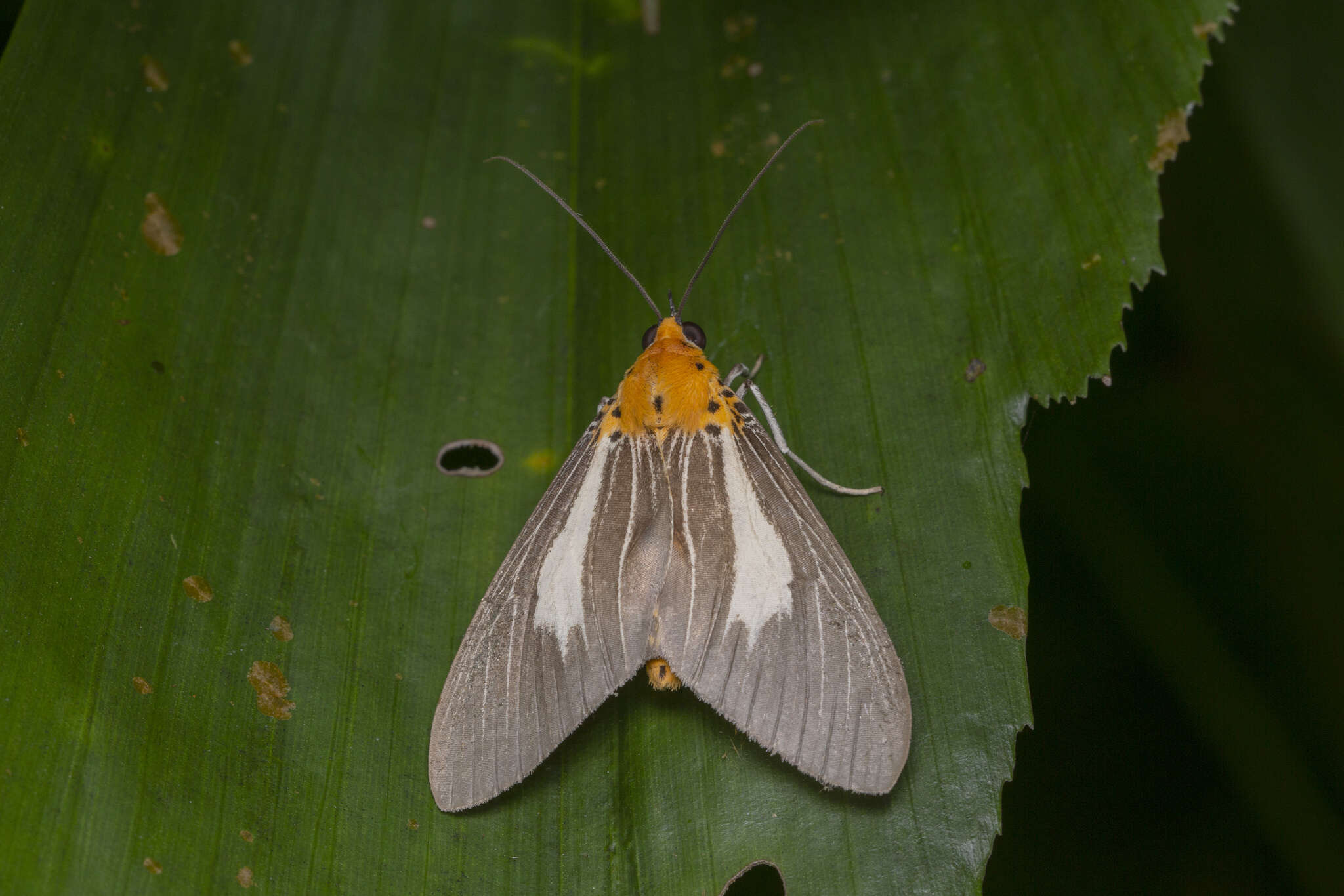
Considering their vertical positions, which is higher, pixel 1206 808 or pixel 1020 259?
pixel 1020 259

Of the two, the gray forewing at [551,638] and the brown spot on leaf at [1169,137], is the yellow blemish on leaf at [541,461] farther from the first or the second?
the brown spot on leaf at [1169,137]

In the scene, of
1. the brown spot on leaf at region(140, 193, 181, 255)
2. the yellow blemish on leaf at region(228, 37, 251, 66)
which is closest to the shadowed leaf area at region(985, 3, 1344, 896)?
the brown spot on leaf at region(140, 193, 181, 255)

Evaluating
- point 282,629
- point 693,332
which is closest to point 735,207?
point 693,332

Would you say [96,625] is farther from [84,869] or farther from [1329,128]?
[1329,128]

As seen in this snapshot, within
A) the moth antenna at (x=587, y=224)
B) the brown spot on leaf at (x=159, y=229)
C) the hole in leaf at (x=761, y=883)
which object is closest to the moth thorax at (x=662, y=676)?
the hole in leaf at (x=761, y=883)

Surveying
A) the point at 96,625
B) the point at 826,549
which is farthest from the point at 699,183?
the point at 96,625

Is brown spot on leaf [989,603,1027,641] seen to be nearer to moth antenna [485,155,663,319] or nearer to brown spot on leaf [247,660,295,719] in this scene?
moth antenna [485,155,663,319]
